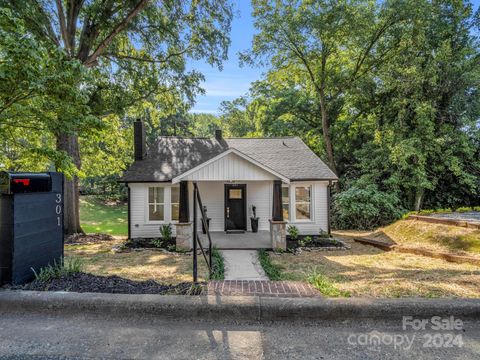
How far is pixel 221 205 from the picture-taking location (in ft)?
39.5

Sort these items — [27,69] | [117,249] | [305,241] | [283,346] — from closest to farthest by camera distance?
[283,346], [27,69], [117,249], [305,241]

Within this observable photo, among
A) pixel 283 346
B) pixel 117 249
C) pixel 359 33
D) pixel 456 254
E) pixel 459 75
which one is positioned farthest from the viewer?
pixel 359 33

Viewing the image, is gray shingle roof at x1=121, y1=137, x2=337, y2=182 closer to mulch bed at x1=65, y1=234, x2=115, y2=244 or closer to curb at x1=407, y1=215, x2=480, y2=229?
mulch bed at x1=65, y1=234, x2=115, y2=244

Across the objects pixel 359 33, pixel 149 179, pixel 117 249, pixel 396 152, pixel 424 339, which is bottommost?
pixel 117 249

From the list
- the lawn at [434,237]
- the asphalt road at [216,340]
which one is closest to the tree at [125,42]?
the asphalt road at [216,340]

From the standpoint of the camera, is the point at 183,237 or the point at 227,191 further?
the point at 227,191

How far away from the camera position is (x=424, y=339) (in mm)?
2449

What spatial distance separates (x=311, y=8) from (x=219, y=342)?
61.3 feet

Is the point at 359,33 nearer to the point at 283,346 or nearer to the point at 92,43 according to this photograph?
the point at 92,43

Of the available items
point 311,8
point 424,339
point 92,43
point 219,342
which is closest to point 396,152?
point 311,8

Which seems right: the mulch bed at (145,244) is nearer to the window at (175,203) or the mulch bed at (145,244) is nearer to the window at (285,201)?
the window at (175,203)

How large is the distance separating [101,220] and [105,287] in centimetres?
1815

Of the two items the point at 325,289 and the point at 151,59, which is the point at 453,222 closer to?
the point at 325,289

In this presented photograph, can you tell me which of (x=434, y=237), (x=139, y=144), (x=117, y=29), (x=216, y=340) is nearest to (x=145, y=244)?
(x=139, y=144)
